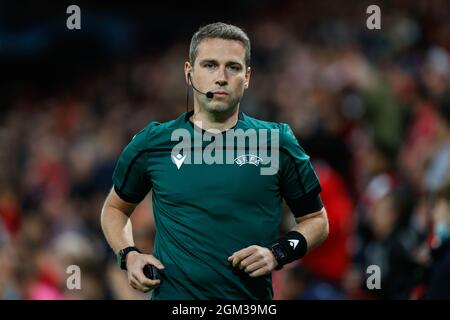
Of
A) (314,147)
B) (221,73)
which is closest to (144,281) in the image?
(221,73)

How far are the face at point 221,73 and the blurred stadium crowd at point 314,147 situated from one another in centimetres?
128

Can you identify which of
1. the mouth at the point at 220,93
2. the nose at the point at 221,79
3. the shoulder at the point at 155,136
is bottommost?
the shoulder at the point at 155,136

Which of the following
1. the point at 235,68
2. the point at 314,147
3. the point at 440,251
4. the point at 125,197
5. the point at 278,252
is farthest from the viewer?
the point at 314,147

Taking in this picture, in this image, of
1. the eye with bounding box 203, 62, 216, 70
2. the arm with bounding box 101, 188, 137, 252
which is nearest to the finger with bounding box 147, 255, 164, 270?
the arm with bounding box 101, 188, 137, 252

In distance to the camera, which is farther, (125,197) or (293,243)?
(125,197)

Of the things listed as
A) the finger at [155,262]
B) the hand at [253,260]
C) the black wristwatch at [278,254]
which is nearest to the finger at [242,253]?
the hand at [253,260]

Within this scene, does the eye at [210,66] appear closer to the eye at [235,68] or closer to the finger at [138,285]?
the eye at [235,68]

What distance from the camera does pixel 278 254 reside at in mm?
3260

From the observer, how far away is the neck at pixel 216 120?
3.40m

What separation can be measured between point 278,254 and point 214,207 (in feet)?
0.98

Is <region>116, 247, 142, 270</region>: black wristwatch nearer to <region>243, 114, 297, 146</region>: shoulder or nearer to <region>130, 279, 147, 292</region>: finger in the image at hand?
<region>130, 279, 147, 292</region>: finger

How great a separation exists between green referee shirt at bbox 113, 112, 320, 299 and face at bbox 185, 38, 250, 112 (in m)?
0.13

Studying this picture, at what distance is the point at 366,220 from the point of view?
604 centimetres

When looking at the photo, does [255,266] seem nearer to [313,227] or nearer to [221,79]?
[313,227]
